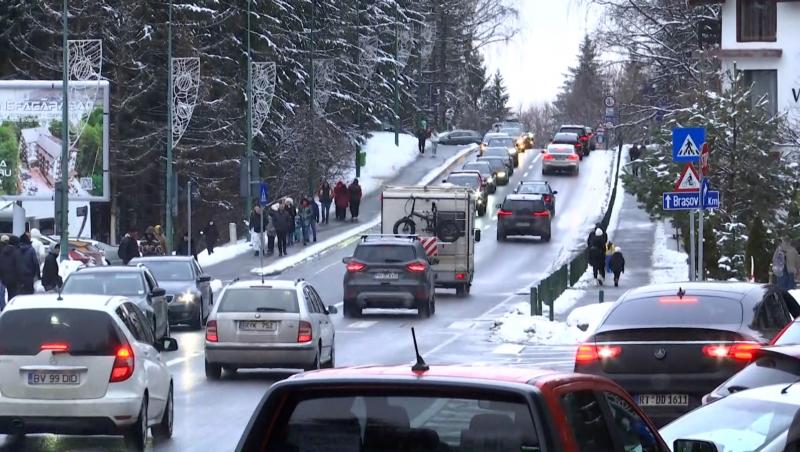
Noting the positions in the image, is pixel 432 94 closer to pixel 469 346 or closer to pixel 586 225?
pixel 586 225

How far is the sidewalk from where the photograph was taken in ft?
167

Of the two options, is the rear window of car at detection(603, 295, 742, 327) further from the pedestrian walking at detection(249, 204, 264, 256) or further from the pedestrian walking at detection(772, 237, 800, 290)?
the pedestrian walking at detection(249, 204, 264, 256)

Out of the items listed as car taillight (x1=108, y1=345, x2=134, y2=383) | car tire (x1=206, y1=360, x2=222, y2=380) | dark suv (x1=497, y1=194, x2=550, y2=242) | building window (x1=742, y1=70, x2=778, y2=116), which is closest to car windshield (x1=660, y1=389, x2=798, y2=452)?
car taillight (x1=108, y1=345, x2=134, y2=383)

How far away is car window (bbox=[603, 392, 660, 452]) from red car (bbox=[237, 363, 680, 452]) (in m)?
0.58

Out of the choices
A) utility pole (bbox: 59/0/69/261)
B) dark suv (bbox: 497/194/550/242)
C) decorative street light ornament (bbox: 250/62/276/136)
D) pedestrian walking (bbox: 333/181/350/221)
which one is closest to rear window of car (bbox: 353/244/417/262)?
utility pole (bbox: 59/0/69/261)

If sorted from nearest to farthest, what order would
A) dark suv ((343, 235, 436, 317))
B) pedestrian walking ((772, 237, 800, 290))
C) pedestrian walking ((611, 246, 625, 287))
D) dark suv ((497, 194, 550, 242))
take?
pedestrian walking ((772, 237, 800, 290)) < dark suv ((343, 235, 436, 317)) < pedestrian walking ((611, 246, 625, 287)) < dark suv ((497, 194, 550, 242))

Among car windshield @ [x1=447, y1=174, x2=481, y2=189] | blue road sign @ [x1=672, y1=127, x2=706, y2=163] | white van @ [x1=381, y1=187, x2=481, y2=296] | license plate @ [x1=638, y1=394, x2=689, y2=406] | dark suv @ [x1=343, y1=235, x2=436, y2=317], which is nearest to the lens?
license plate @ [x1=638, y1=394, x2=689, y2=406]

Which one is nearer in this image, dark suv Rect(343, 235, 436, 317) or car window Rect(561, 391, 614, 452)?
car window Rect(561, 391, 614, 452)

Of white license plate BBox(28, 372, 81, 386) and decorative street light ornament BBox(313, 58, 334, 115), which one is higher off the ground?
decorative street light ornament BBox(313, 58, 334, 115)

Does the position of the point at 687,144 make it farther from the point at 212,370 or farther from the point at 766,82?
the point at 766,82

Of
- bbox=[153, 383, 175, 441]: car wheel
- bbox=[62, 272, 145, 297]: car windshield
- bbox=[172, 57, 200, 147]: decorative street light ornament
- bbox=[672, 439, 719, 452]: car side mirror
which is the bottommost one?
bbox=[153, 383, 175, 441]: car wheel

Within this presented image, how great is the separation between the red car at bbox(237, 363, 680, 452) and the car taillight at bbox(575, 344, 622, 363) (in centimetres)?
827

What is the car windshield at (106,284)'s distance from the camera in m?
27.6

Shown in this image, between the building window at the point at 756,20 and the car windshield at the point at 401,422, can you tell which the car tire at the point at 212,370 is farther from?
the building window at the point at 756,20
